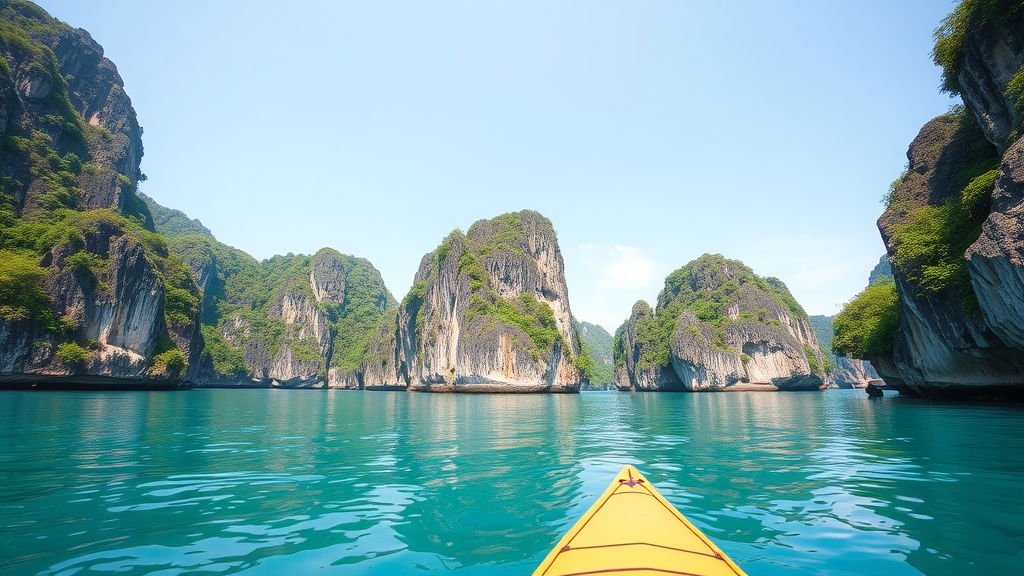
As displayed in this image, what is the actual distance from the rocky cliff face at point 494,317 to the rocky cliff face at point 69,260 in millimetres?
31930

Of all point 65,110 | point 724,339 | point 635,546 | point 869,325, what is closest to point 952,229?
point 869,325

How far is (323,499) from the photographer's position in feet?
22.4

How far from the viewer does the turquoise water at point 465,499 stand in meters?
4.47

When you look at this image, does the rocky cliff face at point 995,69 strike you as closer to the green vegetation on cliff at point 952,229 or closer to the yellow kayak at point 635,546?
the green vegetation on cliff at point 952,229

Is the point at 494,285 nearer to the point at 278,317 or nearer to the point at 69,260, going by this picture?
the point at 69,260

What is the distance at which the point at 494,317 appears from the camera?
2414 inches

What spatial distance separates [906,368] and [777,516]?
30470 mm

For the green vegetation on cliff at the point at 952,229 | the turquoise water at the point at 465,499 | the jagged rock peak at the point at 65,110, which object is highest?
the jagged rock peak at the point at 65,110

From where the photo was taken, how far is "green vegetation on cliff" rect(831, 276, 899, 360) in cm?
2980

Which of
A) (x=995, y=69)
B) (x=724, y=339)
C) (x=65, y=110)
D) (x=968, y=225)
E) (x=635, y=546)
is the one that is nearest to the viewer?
(x=635, y=546)

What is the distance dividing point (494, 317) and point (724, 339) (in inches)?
1472

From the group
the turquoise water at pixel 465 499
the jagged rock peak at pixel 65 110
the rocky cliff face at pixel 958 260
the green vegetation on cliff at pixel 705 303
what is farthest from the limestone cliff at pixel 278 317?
the rocky cliff face at pixel 958 260

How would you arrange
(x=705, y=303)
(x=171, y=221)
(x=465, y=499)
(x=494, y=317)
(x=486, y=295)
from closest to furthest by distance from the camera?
(x=465, y=499) → (x=494, y=317) → (x=486, y=295) → (x=705, y=303) → (x=171, y=221)

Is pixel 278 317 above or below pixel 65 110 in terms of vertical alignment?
below
